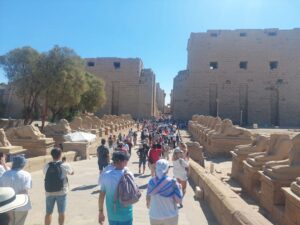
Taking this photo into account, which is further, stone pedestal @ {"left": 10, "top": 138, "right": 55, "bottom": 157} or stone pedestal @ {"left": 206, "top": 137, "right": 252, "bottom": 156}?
stone pedestal @ {"left": 206, "top": 137, "right": 252, "bottom": 156}

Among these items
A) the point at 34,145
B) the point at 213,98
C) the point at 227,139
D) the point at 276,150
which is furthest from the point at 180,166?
the point at 213,98

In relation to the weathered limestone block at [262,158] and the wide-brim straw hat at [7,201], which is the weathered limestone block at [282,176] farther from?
the wide-brim straw hat at [7,201]

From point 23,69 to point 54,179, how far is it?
2043 cm

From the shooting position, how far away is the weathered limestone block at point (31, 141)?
→ 37.9 ft

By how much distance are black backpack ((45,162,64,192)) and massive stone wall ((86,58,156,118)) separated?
35.6 metres

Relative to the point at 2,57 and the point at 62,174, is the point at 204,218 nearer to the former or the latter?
the point at 62,174

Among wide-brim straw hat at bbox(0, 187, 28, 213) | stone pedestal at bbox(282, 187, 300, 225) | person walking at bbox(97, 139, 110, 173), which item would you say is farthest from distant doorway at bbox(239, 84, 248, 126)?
wide-brim straw hat at bbox(0, 187, 28, 213)

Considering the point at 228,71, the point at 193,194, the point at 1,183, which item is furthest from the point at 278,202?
the point at 228,71

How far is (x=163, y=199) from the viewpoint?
3.41m

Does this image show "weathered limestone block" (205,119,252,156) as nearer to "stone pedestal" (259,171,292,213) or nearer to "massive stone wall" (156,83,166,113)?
"stone pedestal" (259,171,292,213)

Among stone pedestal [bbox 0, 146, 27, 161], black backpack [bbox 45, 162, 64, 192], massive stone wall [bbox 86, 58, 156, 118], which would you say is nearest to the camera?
black backpack [bbox 45, 162, 64, 192]

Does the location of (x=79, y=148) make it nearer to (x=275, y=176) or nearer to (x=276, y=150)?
(x=276, y=150)

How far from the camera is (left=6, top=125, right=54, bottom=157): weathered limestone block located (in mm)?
11547

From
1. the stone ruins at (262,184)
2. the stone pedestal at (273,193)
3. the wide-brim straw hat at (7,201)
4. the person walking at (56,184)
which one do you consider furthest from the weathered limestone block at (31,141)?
the wide-brim straw hat at (7,201)
